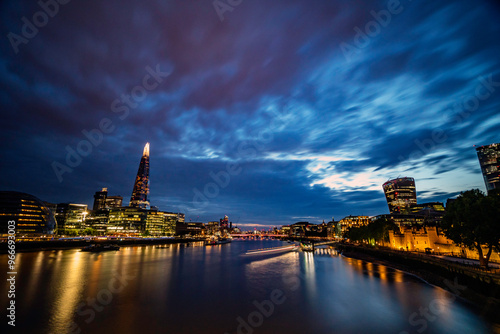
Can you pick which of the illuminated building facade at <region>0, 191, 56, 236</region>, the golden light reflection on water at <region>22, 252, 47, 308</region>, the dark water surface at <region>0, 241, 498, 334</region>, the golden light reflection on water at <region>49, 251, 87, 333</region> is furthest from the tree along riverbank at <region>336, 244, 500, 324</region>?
the illuminated building facade at <region>0, 191, 56, 236</region>

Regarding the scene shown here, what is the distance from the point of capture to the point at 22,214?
12938cm

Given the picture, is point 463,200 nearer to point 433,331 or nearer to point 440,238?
point 433,331

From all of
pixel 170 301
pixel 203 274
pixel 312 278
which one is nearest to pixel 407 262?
pixel 312 278

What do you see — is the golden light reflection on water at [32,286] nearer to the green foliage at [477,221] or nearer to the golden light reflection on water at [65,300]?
the golden light reflection on water at [65,300]

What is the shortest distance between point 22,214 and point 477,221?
19090cm

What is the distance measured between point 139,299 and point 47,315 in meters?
9.79

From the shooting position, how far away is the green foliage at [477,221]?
3506cm

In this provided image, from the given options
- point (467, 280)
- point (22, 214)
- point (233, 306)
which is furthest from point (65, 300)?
Result: point (22, 214)

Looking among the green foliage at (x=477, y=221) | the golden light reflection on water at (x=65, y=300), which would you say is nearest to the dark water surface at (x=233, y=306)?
the golden light reflection on water at (x=65, y=300)

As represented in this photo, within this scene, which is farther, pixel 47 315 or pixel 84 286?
pixel 84 286

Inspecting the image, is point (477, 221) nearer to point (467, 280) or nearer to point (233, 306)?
point (467, 280)

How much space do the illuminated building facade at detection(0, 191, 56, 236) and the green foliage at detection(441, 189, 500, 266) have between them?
185m

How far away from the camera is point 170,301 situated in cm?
3148

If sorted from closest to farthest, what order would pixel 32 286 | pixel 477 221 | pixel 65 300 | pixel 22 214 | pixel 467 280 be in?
1. pixel 65 300
2. pixel 467 280
3. pixel 32 286
4. pixel 477 221
5. pixel 22 214
